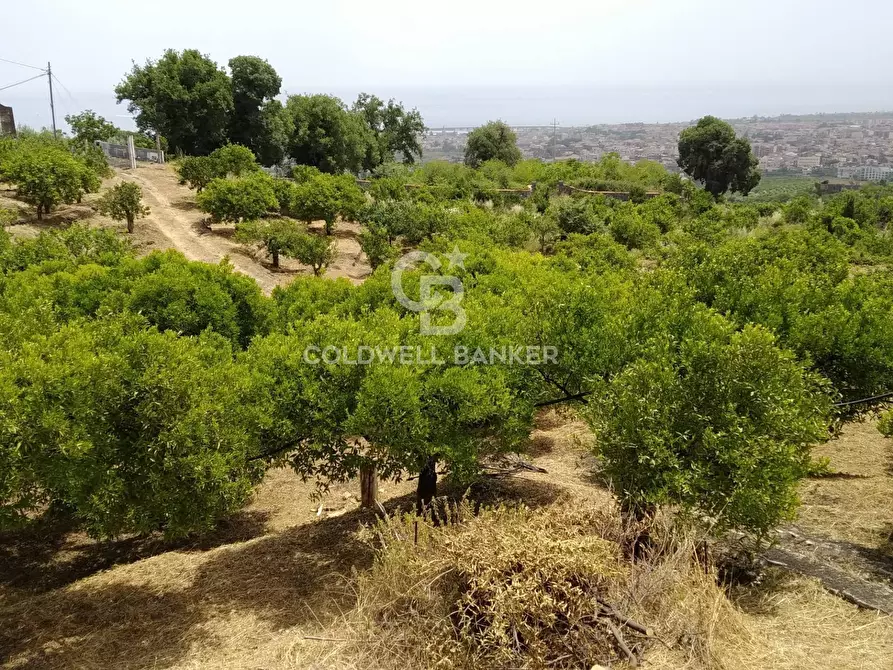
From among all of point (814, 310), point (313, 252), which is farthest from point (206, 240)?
point (814, 310)

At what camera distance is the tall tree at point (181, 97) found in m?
38.8

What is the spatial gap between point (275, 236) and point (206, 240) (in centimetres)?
354

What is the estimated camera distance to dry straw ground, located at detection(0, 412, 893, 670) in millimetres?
6578

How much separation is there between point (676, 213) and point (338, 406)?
33.1 m

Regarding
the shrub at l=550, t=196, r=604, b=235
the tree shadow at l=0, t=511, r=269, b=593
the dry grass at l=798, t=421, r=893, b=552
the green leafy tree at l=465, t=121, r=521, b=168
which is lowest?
the tree shadow at l=0, t=511, r=269, b=593

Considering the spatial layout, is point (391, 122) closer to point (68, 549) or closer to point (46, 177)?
point (46, 177)

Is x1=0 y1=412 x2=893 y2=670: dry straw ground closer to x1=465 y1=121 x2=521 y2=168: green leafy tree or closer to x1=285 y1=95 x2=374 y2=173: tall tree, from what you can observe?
x1=285 y1=95 x2=374 y2=173: tall tree

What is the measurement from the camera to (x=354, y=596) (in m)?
8.61

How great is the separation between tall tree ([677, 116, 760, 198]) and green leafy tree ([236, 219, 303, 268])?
4240cm

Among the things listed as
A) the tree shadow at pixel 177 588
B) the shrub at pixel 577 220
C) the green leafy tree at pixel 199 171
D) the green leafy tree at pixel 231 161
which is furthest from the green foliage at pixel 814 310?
the green leafy tree at pixel 231 161

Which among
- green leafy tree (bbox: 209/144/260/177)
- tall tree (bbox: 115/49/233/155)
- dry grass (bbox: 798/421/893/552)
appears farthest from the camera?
tall tree (bbox: 115/49/233/155)

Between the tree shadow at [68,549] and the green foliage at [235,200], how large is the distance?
18974 millimetres

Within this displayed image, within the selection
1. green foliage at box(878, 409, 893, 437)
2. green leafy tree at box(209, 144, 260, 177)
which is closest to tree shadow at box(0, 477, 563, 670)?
green foliage at box(878, 409, 893, 437)

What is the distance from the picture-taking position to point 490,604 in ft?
21.0
